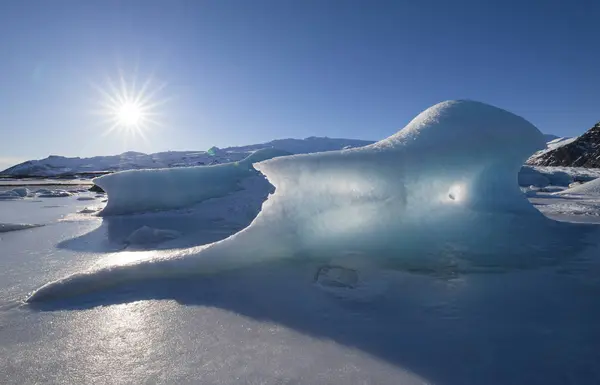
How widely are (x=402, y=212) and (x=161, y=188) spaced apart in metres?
7.82

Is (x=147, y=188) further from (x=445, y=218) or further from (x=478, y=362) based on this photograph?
(x=478, y=362)

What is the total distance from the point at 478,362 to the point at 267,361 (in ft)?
3.02

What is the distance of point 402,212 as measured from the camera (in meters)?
3.25

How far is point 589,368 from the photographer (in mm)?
1409

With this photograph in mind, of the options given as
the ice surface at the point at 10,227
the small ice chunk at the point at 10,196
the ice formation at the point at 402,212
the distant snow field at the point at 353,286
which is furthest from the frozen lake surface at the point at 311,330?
the small ice chunk at the point at 10,196

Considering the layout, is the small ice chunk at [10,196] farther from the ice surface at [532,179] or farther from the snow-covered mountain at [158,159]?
the snow-covered mountain at [158,159]

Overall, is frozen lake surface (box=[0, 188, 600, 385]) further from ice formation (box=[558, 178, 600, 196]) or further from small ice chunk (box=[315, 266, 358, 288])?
ice formation (box=[558, 178, 600, 196])

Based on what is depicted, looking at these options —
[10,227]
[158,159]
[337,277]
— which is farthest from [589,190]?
[158,159]

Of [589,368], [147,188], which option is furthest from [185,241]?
[147,188]

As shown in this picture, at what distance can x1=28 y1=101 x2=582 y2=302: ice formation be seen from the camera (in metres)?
2.91

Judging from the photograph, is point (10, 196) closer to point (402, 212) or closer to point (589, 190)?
point (402, 212)

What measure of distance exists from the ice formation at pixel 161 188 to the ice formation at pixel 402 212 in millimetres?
6506

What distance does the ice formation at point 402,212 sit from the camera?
291cm

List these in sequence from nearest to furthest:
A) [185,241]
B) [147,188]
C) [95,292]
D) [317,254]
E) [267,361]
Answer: [267,361], [95,292], [317,254], [185,241], [147,188]
